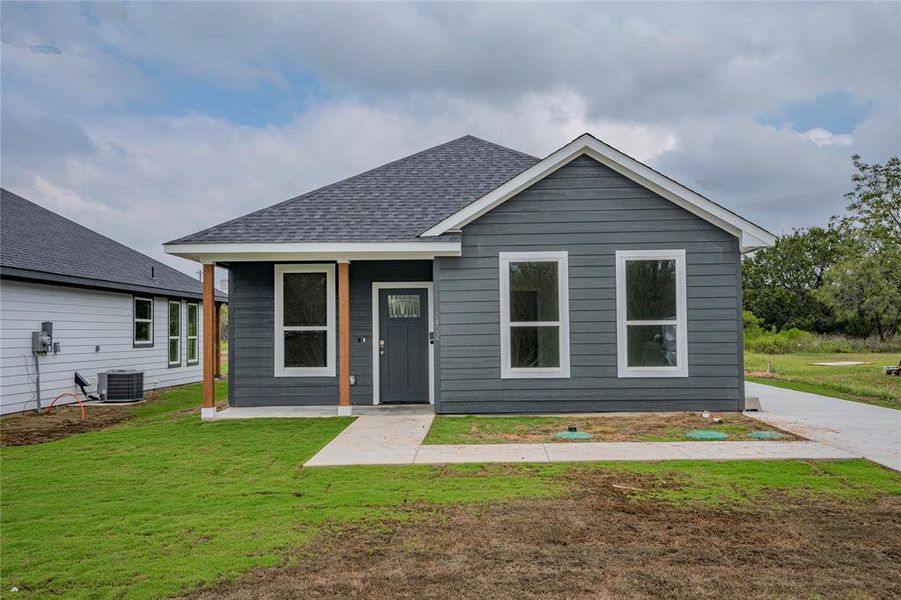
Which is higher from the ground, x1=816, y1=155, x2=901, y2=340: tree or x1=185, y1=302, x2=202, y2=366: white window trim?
x1=816, y1=155, x2=901, y2=340: tree

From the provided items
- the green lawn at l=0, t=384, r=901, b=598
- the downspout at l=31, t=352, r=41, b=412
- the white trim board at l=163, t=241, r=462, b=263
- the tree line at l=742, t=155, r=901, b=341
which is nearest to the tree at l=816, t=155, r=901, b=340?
the tree line at l=742, t=155, r=901, b=341

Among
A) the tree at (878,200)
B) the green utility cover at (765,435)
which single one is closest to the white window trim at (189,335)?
the green utility cover at (765,435)

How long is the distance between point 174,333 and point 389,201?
928cm

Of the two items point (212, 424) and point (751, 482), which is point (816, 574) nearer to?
point (751, 482)

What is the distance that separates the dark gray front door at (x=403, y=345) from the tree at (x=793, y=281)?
34.1m

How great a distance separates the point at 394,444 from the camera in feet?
23.0

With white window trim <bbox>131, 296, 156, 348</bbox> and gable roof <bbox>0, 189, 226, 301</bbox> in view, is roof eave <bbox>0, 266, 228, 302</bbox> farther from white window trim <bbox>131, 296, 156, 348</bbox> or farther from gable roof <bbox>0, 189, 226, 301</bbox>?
white window trim <bbox>131, 296, 156, 348</bbox>

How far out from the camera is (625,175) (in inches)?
361

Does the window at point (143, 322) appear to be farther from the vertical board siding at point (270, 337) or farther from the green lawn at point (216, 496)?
the green lawn at point (216, 496)

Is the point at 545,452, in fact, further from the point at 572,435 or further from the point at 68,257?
the point at 68,257

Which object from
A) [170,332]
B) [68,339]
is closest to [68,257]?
[68,339]

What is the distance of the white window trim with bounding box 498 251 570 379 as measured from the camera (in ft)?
30.1

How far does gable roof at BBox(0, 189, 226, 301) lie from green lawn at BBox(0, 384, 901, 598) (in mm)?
5114

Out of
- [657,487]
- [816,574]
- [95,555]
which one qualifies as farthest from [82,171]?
[816,574]
